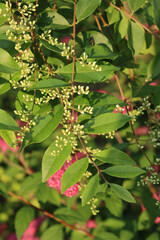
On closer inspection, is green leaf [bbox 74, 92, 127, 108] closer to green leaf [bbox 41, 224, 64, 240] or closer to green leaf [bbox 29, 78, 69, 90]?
green leaf [bbox 29, 78, 69, 90]

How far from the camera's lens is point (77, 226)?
1777 mm

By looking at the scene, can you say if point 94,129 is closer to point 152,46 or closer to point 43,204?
point 152,46

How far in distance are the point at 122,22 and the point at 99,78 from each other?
36cm

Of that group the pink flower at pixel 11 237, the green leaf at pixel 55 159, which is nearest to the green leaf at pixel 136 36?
the green leaf at pixel 55 159

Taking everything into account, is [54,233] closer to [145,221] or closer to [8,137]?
[145,221]

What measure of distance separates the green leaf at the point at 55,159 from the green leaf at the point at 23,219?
0.76m

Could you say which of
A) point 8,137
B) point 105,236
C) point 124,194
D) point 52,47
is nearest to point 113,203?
point 105,236

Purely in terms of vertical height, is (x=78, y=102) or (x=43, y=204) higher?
(x=78, y=102)

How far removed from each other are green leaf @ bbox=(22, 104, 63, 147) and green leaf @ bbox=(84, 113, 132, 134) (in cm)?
9

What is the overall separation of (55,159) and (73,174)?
7 centimetres

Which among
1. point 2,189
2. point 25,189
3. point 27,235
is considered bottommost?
point 27,235

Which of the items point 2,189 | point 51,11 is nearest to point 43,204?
point 2,189

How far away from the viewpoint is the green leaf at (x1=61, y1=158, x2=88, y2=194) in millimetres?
783

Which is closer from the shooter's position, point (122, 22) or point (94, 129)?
point (94, 129)
